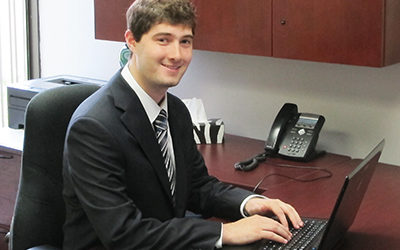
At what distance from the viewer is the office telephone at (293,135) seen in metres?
2.75

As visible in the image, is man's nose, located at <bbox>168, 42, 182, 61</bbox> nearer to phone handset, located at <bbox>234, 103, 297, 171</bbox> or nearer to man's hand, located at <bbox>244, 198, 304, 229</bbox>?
man's hand, located at <bbox>244, 198, 304, 229</bbox>

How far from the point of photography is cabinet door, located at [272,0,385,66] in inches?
93.8

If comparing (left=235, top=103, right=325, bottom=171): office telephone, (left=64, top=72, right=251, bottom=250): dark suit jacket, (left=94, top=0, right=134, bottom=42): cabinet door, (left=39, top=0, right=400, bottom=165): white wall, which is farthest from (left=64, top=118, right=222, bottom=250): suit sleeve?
(left=94, top=0, right=134, bottom=42): cabinet door

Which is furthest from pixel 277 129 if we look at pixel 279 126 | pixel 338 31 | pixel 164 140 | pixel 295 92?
pixel 164 140

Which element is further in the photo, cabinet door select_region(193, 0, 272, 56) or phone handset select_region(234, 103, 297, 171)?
phone handset select_region(234, 103, 297, 171)

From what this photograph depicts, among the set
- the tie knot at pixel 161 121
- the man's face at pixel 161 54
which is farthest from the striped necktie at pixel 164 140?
the man's face at pixel 161 54

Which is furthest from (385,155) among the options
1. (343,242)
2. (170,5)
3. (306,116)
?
(170,5)

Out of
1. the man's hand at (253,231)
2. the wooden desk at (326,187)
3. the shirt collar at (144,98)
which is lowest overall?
the wooden desk at (326,187)

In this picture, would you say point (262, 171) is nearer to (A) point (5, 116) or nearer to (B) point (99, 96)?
(B) point (99, 96)

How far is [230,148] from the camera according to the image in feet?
9.70

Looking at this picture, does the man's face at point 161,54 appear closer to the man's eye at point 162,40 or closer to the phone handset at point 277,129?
the man's eye at point 162,40

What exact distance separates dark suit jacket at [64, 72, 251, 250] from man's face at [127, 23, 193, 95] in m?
0.07

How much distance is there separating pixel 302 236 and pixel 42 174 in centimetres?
79

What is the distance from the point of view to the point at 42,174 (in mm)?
2123
